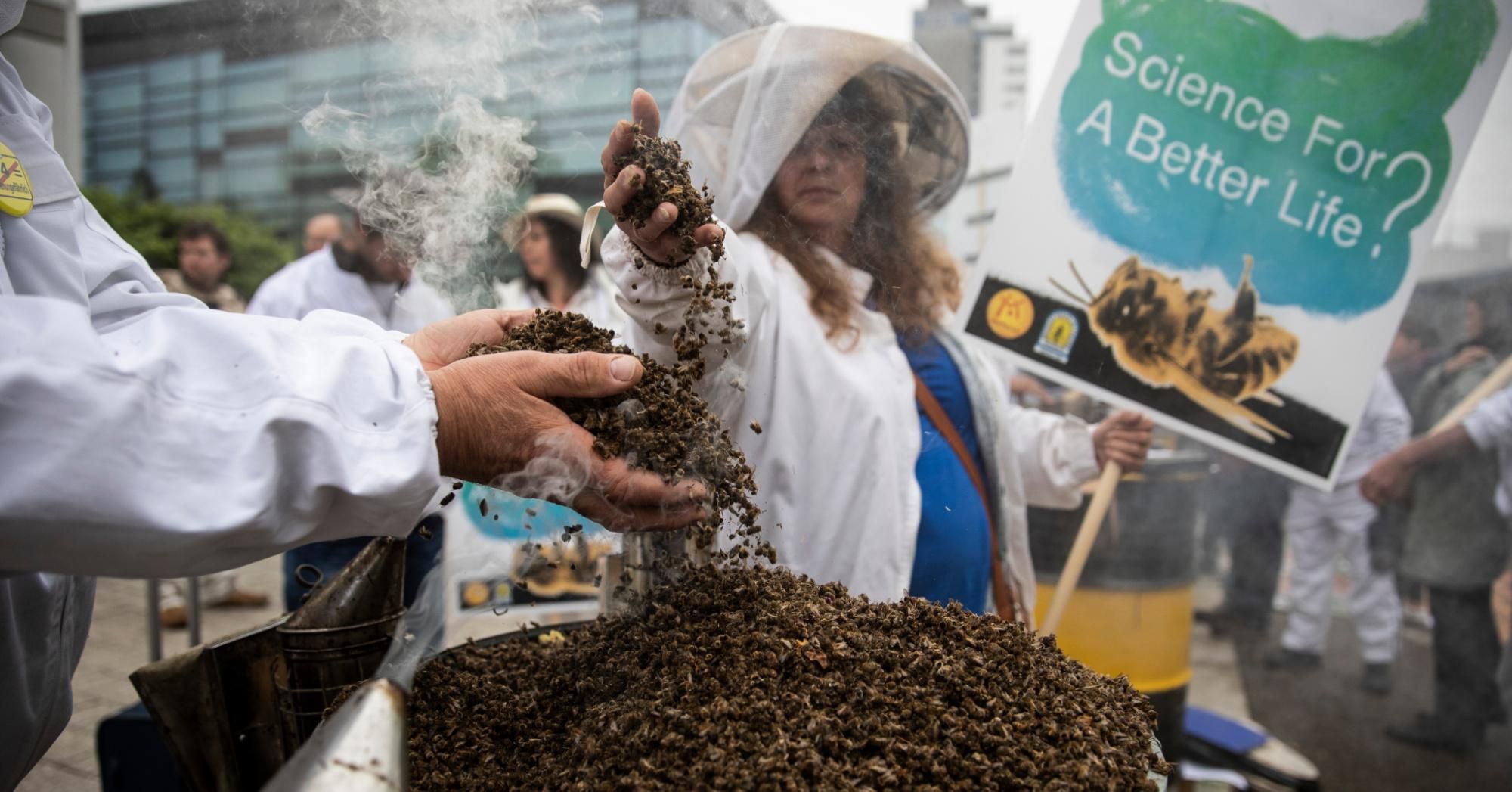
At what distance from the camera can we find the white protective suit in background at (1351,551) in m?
4.30

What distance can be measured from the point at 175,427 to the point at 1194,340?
2.25 m

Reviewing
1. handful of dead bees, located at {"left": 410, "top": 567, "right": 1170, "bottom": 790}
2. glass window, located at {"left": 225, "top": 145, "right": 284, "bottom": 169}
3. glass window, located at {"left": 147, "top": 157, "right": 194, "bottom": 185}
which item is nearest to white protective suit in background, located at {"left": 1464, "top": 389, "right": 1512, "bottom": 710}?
handful of dead bees, located at {"left": 410, "top": 567, "right": 1170, "bottom": 790}

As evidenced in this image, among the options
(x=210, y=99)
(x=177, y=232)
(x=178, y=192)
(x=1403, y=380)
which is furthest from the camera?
(x=178, y=192)

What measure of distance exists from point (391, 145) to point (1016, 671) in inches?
62.1

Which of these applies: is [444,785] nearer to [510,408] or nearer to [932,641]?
[510,408]

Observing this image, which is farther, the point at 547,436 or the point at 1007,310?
the point at 1007,310

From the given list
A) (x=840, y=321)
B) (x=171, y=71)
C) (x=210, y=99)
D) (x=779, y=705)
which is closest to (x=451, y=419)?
(x=779, y=705)

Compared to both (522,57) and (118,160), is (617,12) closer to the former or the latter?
(522,57)

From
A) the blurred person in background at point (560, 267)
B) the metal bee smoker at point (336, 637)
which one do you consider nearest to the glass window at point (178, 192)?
the blurred person in background at point (560, 267)

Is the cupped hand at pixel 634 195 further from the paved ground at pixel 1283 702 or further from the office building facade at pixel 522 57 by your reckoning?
the paved ground at pixel 1283 702

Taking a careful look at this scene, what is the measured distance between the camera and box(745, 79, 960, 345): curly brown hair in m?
1.80

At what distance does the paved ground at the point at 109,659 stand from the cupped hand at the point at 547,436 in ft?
9.38

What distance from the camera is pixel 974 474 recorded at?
2.03 metres

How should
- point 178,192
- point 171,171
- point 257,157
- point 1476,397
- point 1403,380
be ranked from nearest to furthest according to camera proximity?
point 1476,397, point 1403,380, point 257,157, point 171,171, point 178,192
